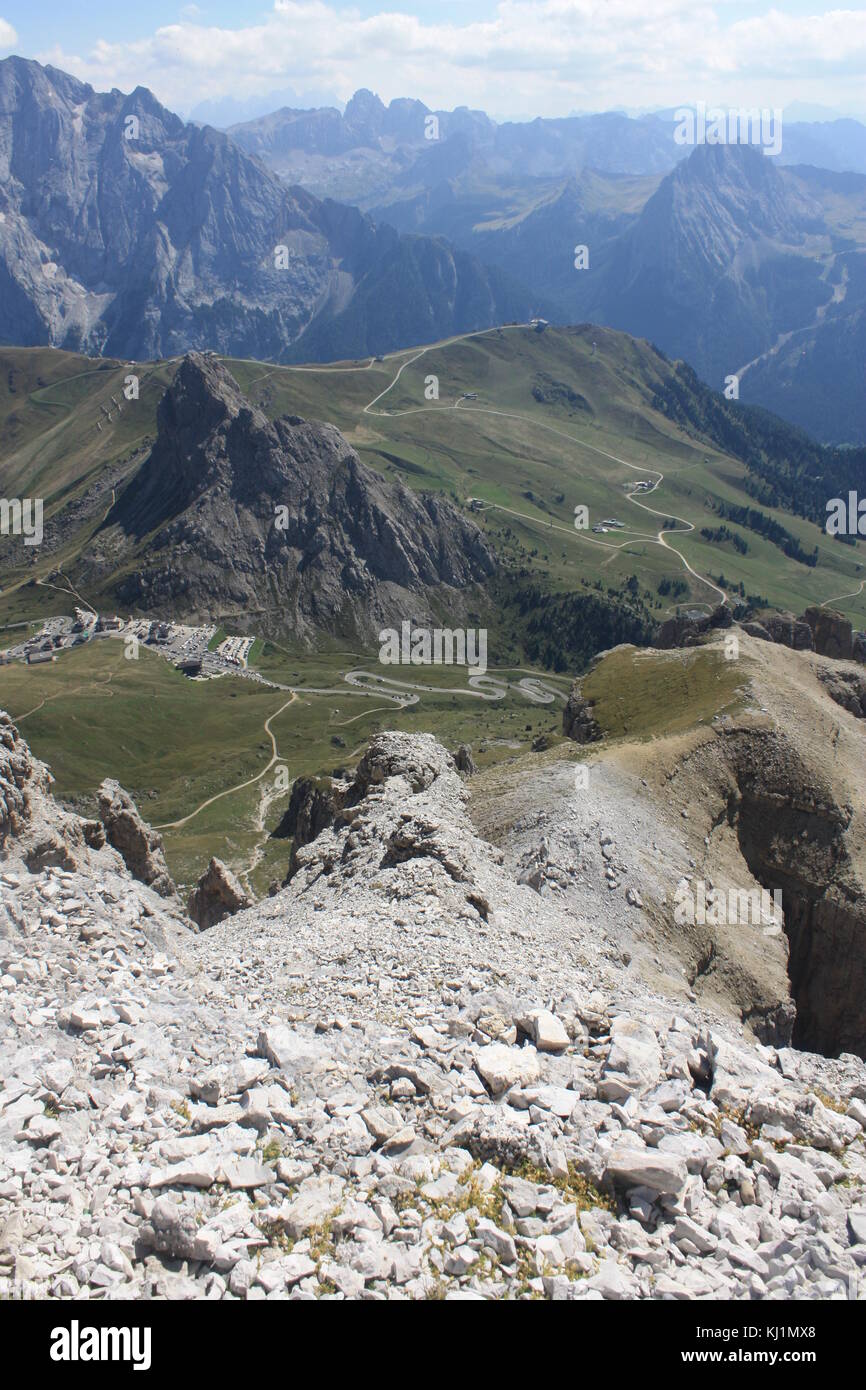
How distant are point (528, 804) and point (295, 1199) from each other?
53.9 metres

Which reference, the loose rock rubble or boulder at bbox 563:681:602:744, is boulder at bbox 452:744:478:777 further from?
the loose rock rubble

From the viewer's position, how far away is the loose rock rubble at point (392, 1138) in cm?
1869

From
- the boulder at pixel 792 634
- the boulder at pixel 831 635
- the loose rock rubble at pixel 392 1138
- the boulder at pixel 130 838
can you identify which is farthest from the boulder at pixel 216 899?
the boulder at pixel 831 635

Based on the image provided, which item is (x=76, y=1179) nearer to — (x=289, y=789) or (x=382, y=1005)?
(x=382, y=1005)

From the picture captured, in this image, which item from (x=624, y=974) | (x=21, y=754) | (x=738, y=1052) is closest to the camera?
(x=738, y=1052)

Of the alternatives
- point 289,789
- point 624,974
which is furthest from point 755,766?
point 289,789

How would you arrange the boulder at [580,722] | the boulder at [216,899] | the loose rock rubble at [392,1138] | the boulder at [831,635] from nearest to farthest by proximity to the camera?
the loose rock rubble at [392,1138] < the boulder at [216,899] < the boulder at [580,722] < the boulder at [831,635]

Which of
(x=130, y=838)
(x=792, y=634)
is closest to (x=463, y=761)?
(x=130, y=838)

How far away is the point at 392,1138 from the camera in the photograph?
2248 centimetres

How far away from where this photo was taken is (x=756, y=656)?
102 metres

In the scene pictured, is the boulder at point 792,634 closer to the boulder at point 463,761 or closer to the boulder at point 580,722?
the boulder at point 580,722

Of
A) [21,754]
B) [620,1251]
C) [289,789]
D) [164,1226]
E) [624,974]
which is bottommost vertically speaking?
[289,789]

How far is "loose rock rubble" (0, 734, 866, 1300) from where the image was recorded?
1869 centimetres

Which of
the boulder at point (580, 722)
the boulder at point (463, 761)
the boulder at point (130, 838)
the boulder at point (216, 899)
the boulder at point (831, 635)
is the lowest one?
the boulder at point (216, 899)
